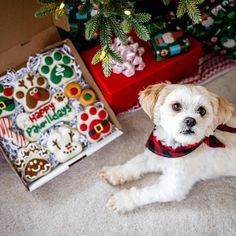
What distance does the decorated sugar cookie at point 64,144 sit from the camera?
1.51 meters

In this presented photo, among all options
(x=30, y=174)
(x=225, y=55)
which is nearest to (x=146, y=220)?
(x=30, y=174)

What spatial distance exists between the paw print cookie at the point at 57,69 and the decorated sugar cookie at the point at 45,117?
0.07m

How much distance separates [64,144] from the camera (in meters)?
1.52

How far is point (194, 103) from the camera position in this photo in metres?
1.12

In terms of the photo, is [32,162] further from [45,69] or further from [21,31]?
[21,31]

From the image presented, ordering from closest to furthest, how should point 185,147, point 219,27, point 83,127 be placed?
point 185,147, point 83,127, point 219,27

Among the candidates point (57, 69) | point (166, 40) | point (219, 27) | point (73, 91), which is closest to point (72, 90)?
point (73, 91)

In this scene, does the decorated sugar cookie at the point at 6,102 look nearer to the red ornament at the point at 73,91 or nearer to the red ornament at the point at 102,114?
the red ornament at the point at 73,91

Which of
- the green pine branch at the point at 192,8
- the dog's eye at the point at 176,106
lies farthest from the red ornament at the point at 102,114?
the green pine branch at the point at 192,8

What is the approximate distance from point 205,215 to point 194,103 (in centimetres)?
60

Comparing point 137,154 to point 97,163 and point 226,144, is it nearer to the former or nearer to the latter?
point 97,163

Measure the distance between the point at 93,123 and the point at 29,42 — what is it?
0.48 meters

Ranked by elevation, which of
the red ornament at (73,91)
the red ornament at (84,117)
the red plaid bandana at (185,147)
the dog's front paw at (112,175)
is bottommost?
the dog's front paw at (112,175)

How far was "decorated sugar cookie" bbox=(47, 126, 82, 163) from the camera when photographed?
1.51m
